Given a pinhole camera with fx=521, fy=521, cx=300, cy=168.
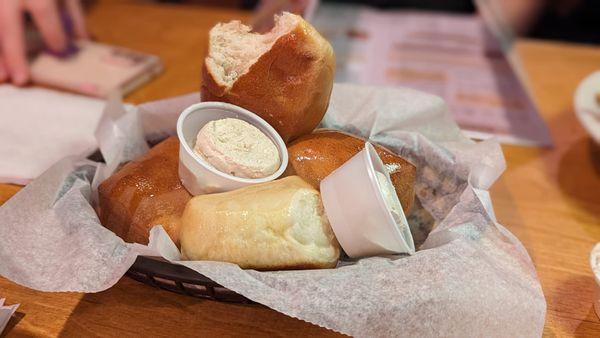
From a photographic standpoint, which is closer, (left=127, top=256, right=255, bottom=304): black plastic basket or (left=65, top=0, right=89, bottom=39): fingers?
(left=127, top=256, right=255, bottom=304): black plastic basket

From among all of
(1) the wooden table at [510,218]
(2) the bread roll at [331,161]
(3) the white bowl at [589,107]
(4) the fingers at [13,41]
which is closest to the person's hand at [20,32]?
(4) the fingers at [13,41]

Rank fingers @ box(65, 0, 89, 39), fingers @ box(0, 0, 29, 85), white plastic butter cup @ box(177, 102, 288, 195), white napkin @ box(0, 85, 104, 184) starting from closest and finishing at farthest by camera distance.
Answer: white plastic butter cup @ box(177, 102, 288, 195), white napkin @ box(0, 85, 104, 184), fingers @ box(0, 0, 29, 85), fingers @ box(65, 0, 89, 39)

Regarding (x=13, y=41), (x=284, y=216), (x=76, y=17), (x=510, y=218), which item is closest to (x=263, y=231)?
(x=284, y=216)

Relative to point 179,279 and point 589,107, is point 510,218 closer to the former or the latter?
point 589,107

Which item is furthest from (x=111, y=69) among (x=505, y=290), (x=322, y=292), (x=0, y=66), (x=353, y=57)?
(x=505, y=290)

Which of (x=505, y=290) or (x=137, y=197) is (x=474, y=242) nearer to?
(x=505, y=290)

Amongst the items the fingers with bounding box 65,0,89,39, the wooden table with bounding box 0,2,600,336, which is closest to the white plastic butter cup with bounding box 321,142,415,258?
the wooden table with bounding box 0,2,600,336

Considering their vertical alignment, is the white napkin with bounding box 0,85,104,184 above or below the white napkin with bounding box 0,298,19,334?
below

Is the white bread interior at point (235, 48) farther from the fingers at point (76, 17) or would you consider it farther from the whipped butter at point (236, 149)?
the fingers at point (76, 17)

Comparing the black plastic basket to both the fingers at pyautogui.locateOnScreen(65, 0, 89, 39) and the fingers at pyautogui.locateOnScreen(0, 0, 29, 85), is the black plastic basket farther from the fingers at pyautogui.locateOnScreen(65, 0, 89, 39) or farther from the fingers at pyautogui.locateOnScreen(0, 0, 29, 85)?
the fingers at pyautogui.locateOnScreen(65, 0, 89, 39)
